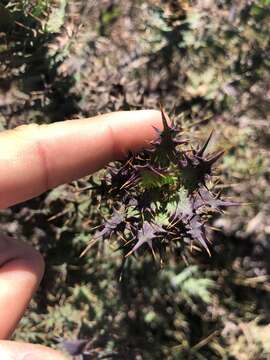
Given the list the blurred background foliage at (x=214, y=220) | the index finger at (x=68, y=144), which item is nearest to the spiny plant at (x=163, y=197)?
the index finger at (x=68, y=144)

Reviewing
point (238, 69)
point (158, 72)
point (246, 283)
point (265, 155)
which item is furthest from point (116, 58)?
point (246, 283)

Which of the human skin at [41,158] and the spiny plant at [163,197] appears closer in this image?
the spiny plant at [163,197]

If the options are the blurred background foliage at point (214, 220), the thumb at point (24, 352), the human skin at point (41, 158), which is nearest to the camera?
the thumb at point (24, 352)

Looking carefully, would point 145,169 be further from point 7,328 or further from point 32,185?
point 7,328

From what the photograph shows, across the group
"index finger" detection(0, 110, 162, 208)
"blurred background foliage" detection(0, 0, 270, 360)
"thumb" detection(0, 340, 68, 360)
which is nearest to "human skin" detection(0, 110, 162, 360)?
"index finger" detection(0, 110, 162, 208)

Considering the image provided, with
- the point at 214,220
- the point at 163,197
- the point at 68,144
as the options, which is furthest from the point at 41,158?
the point at 214,220

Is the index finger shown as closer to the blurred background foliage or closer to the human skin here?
the human skin

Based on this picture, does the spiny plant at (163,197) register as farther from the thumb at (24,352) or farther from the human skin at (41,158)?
the thumb at (24,352)

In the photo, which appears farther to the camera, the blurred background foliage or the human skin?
the blurred background foliage
